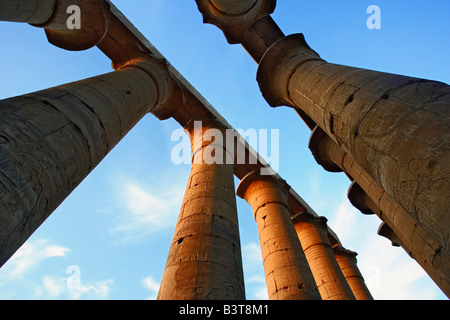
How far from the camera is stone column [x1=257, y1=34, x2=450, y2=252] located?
2707 millimetres

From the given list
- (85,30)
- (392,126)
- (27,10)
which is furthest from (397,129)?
(85,30)

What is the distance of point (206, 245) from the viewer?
509 cm

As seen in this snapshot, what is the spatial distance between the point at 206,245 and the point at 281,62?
6.22 metres

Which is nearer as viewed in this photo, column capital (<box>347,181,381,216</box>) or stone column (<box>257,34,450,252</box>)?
stone column (<box>257,34,450,252</box>)

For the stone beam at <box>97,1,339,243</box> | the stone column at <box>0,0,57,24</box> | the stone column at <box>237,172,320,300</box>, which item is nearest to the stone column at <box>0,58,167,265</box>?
the stone column at <box>0,0,57,24</box>

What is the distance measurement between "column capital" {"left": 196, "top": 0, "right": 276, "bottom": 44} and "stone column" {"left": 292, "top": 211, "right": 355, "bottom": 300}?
10.4 meters

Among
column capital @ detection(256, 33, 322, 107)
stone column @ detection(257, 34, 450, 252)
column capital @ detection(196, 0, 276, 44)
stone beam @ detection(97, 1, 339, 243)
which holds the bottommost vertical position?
stone column @ detection(257, 34, 450, 252)

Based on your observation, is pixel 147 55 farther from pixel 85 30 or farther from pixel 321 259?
pixel 321 259

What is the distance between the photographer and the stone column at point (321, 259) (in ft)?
35.8

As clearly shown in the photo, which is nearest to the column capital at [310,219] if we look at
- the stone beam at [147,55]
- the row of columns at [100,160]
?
the row of columns at [100,160]

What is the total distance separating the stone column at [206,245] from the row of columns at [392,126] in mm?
2956

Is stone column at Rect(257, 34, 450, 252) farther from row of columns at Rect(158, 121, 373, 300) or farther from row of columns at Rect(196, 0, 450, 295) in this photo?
row of columns at Rect(158, 121, 373, 300)

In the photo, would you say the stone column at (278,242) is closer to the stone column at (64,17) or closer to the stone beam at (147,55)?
the stone beam at (147,55)
